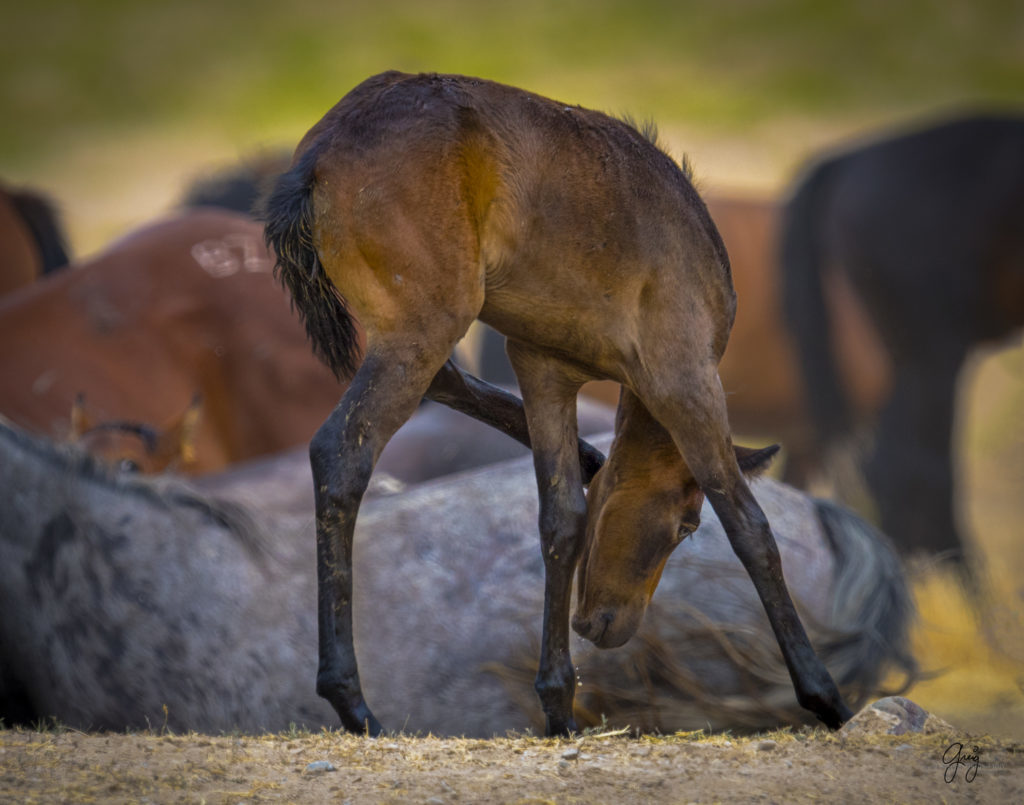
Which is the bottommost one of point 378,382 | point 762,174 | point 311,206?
point 378,382

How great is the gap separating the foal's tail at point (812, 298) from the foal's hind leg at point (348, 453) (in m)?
6.74

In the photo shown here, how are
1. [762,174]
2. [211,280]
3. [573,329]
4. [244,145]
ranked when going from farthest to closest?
[762,174]
[244,145]
[211,280]
[573,329]

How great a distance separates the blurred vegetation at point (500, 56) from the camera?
1407 cm

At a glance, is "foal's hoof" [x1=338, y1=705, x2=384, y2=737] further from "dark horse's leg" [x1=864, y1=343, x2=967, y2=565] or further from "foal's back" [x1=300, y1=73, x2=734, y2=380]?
"dark horse's leg" [x1=864, y1=343, x2=967, y2=565]

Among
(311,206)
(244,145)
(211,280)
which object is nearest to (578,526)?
(311,206)

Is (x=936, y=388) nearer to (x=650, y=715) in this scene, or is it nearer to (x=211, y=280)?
(x=211, y=280)

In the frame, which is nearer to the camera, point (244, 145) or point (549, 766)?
point (549, 766)

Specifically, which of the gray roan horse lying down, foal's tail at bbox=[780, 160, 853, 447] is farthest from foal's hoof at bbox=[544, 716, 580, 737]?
foal's tail at bbox=[780, 160, 853, 447]

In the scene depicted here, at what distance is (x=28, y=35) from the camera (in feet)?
47.6

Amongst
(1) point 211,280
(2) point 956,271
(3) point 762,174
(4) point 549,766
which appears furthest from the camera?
(3) point 762,174

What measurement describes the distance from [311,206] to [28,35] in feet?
46.5

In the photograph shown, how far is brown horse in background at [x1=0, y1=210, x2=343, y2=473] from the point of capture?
5.80 m

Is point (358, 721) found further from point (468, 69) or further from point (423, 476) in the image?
point (468, 69)

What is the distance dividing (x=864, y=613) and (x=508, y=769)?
66.6 inches
